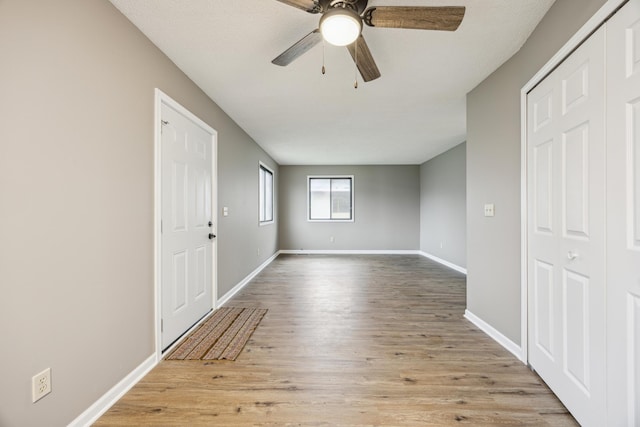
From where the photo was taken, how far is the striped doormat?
2160 mm

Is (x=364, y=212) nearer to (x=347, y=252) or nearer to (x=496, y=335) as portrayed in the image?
(x=347, y=252)

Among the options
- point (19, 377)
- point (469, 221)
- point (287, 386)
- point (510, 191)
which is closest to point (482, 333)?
point (469, 221)

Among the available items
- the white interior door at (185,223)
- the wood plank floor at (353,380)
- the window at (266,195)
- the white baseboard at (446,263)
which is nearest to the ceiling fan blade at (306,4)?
the white interior door at (185,223)

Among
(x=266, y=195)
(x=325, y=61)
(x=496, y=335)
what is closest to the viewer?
(x=325, y=61)

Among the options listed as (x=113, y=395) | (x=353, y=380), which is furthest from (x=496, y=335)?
(x=113, y=395)

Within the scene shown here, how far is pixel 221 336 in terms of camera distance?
2475 millimetres

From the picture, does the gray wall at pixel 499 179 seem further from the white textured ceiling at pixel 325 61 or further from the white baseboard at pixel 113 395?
the white baseboard at pixel 113 395

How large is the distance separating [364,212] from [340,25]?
20.4 feet

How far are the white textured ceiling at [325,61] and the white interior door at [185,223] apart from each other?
55 centimetres

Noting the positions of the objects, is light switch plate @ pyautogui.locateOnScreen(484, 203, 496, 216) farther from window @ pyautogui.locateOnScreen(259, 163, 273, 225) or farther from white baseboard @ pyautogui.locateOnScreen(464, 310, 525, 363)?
window @ pyautogui.locateOnScreen(259, 163, 273, 225)

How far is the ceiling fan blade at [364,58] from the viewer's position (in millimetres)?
1622

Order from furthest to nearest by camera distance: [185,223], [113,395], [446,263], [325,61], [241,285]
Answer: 1. [446,263]
2. [241,285]
3. [185,223]
4. [325,61]
5. [113,395]

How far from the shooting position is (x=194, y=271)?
267 centimetres

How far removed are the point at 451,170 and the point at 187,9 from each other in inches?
207
